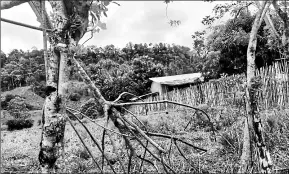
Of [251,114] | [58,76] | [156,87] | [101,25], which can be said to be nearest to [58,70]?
[58,76]

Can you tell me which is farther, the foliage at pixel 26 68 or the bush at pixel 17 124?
the foliage at pixel 26 68

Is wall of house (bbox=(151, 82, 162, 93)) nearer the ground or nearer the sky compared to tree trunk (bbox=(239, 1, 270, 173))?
nearer the sky

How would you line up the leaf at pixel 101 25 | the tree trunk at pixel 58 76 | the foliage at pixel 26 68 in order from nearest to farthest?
the tree trunk at pixel 58 76, the leaf at pixel 101 25, the foliage at pixel 26 68

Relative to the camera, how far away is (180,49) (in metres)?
41.4

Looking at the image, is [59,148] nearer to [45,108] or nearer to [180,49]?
[45,108]

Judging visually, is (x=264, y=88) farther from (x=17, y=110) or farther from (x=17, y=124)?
(x=17, y=110)

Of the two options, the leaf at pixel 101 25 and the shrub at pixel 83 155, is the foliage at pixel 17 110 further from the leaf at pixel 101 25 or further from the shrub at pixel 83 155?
the leaf at pixel 101 25

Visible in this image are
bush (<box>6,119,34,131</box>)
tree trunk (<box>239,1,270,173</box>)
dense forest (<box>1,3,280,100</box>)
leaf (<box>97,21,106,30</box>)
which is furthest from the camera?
bush (<box>6,119,34,131</box>)

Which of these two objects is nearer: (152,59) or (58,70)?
(58,70)

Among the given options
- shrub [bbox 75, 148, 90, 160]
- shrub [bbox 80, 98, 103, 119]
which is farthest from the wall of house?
shrub [bbox 75, 148, 90, 160]

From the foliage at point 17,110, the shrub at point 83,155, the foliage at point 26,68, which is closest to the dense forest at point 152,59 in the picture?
the foliage at point 26,68

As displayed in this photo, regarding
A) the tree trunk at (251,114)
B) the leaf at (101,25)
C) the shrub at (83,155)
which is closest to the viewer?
the leaf at (101,25)

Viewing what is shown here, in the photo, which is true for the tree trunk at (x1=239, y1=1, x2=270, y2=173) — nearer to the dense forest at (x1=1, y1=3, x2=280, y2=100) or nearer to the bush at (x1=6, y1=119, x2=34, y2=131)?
the dense forest at (x1=1, y1=3, x2=280, y2=100)

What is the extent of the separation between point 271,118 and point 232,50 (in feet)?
33.2
